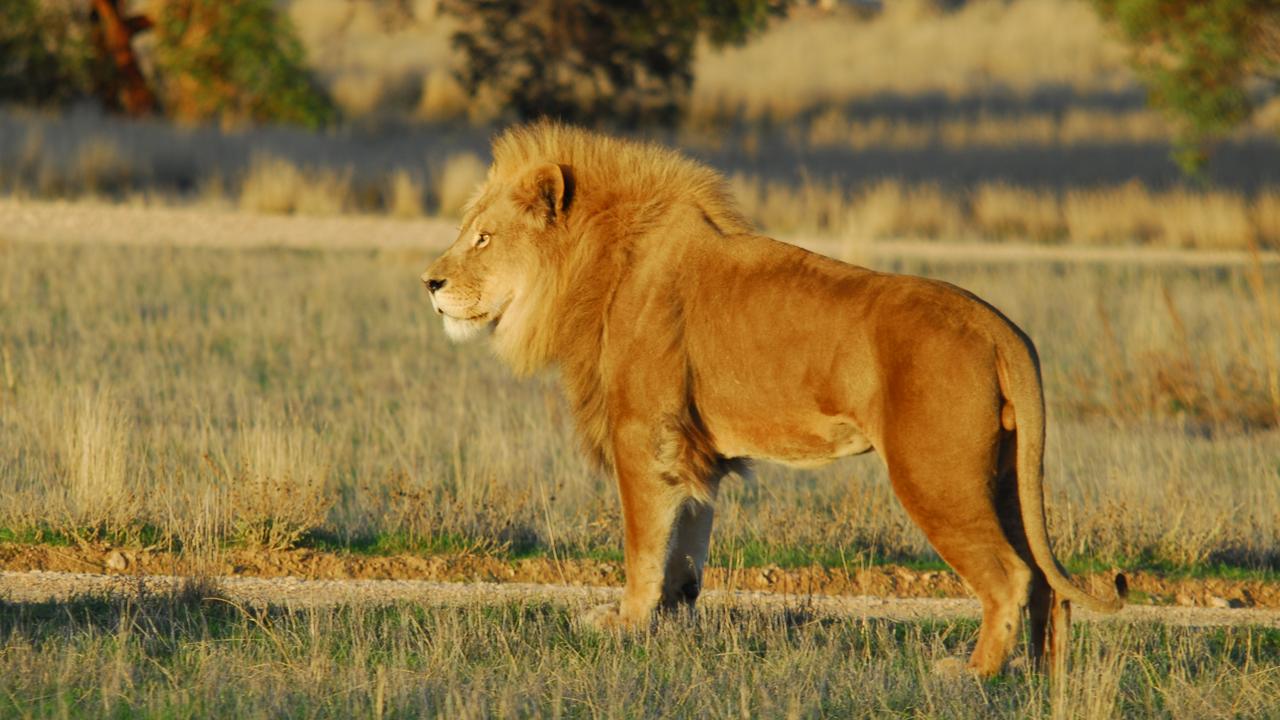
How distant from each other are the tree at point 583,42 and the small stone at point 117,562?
21941 mm

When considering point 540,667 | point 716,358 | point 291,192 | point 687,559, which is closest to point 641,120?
point 291,192

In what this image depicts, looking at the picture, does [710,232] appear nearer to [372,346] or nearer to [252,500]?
[252,500]

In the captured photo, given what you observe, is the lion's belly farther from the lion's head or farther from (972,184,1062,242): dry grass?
(972,184,1062,242): dry grass

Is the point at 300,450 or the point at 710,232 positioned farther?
the point at 300,450

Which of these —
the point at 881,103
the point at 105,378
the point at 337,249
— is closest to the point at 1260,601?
the point at 105,378

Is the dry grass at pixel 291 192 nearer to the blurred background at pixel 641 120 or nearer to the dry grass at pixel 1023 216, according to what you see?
the blurred background at pixel 641 120

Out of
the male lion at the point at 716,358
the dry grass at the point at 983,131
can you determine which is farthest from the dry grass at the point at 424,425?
the dry grass at the point at 983,131

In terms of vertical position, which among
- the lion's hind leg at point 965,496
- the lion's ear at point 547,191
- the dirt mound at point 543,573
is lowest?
the dirt mound at point 543,573

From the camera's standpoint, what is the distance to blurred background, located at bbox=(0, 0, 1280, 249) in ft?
82.6

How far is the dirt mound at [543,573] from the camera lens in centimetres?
814

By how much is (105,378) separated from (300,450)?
9.78ft

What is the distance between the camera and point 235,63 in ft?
108

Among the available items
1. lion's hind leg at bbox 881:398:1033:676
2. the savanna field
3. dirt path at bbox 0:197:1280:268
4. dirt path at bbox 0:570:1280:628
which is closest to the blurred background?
the savanna field

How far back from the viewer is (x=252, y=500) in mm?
8562
